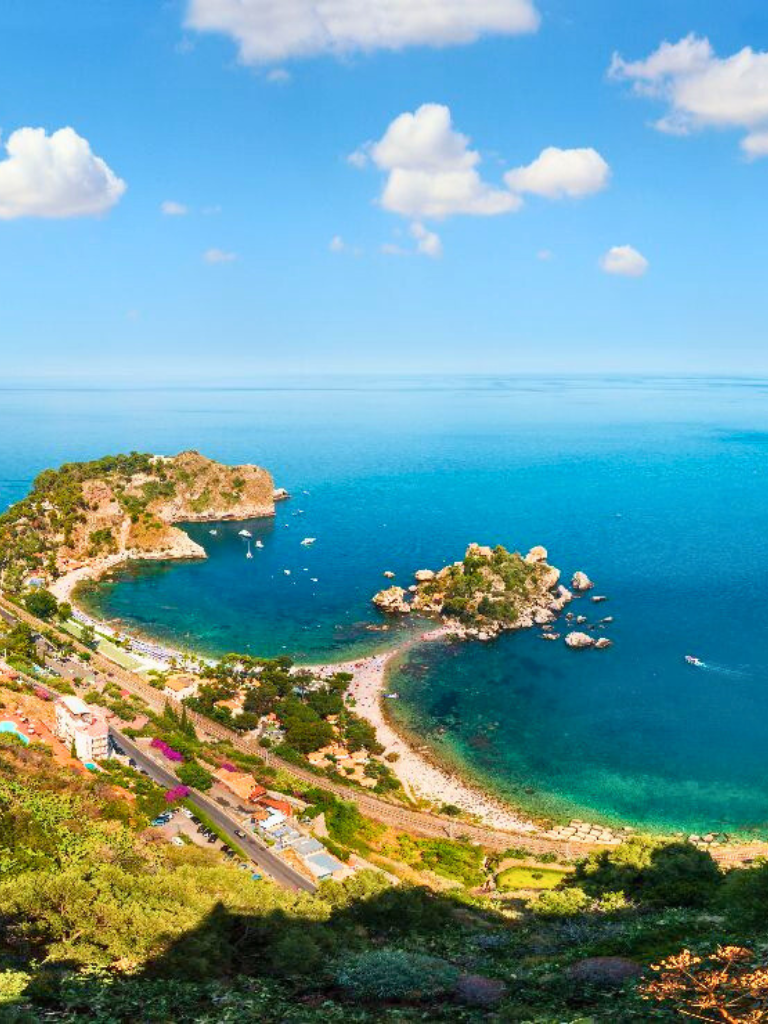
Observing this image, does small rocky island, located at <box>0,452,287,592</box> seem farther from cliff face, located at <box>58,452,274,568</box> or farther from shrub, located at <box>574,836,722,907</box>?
shrub, located at <box>574,836,722,907</box>

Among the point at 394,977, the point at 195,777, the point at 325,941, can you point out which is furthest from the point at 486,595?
the point at 394,977

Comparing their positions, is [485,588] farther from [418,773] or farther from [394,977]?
[394,977]

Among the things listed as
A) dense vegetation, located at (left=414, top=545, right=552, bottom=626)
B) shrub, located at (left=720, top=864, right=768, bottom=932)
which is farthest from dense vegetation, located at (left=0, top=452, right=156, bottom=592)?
shrub, located at (left=720, top=864, right=768, bottom=932)

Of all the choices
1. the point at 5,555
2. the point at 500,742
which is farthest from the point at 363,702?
the point at 5,555

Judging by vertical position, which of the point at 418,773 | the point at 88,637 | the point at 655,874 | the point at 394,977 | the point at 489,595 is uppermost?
the point at 394,977

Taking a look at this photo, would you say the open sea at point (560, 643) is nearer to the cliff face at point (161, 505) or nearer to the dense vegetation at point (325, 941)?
the cliff face at point (161, 505)

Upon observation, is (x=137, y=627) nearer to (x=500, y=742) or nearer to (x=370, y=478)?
(x=500, y=742)
